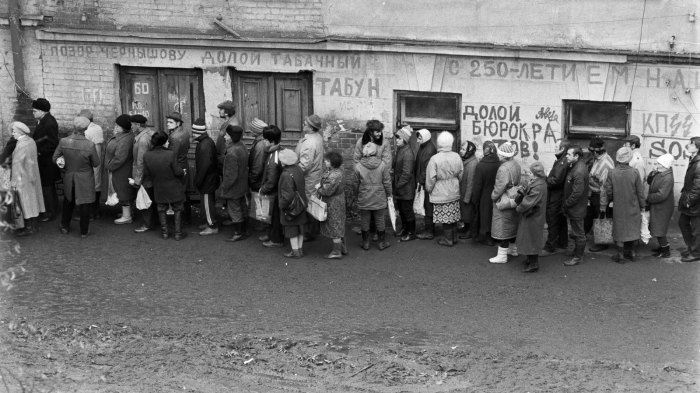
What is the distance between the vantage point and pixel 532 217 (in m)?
11.5

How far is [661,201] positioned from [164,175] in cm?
670

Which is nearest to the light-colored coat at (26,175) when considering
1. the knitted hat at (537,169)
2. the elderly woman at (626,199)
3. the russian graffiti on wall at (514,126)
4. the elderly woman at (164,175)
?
the elderly woman at (164,175)

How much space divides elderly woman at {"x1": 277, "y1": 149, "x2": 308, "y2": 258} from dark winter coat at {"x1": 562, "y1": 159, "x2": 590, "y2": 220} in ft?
11.2

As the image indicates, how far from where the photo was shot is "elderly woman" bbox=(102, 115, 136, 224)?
518 inches

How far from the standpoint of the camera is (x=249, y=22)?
1416 cm

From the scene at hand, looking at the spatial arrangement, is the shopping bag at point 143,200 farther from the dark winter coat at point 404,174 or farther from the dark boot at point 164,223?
the dark winter coat at point 404,174

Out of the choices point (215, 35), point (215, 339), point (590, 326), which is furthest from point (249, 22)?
point (590, 326)

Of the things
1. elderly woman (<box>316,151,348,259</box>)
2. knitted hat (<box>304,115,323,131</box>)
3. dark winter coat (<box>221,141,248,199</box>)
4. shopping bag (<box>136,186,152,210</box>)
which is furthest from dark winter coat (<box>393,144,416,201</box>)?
shopping bag (<box>136,186,152,210</box>)

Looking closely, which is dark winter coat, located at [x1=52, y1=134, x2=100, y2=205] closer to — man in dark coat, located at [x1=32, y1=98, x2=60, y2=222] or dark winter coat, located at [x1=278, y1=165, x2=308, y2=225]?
man in dark coat, located at [x1=32, y1=98, x2=60, y2=222]

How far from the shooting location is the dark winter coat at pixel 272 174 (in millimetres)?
12398

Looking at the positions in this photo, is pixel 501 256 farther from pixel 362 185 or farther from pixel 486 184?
pixel 362 185

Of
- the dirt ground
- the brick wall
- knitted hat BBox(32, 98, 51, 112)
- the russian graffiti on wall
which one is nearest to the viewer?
the dirt ground

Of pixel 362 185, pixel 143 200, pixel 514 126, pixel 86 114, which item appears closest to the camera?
pixel 362 185

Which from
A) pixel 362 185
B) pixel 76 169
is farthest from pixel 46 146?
pixel 362 185
